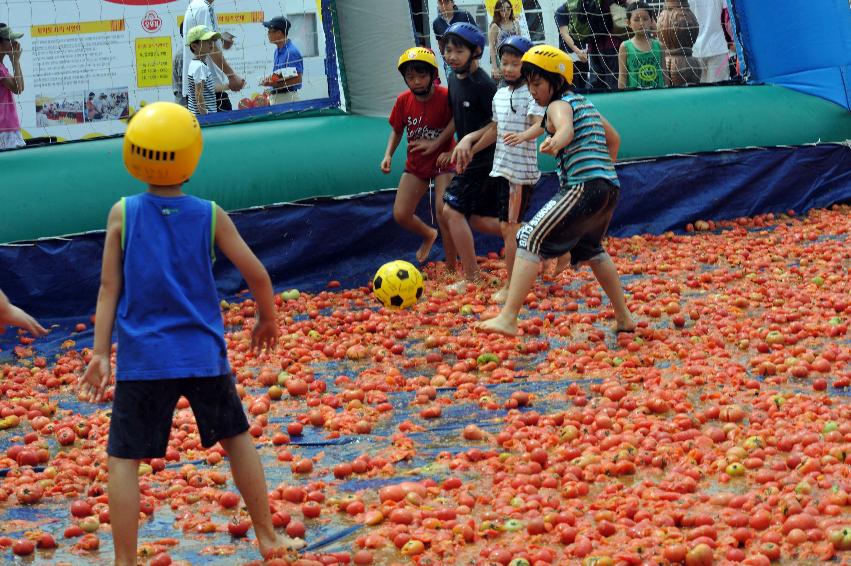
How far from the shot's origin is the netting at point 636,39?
12.3 meters

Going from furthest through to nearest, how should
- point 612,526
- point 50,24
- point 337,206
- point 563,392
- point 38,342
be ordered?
point 50,24, point 337,206, point 38,342, point 563,392, point 612,526

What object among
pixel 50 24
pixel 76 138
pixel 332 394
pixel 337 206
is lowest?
pixel 332 394

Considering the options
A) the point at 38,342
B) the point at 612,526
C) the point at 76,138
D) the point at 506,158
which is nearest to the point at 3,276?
the point at 38,342

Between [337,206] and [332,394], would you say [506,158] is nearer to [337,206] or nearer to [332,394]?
[337,206]

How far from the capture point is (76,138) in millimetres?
9609

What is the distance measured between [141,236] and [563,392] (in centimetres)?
288

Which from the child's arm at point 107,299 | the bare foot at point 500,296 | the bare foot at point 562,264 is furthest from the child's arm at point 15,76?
the child's arm at point 107,299

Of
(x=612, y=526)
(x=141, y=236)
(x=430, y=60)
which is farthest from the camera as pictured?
(x=430, y=60)

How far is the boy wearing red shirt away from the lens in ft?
28.4

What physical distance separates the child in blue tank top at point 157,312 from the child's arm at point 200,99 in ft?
22.2

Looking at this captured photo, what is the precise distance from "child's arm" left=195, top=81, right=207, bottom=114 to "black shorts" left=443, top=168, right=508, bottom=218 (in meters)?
2.99

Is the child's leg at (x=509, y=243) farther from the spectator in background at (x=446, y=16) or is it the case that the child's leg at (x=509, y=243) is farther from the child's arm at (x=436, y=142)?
the spectator in background at (x=446, y=16)

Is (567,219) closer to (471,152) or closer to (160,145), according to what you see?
(471,152)

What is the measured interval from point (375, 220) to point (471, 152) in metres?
1.53
